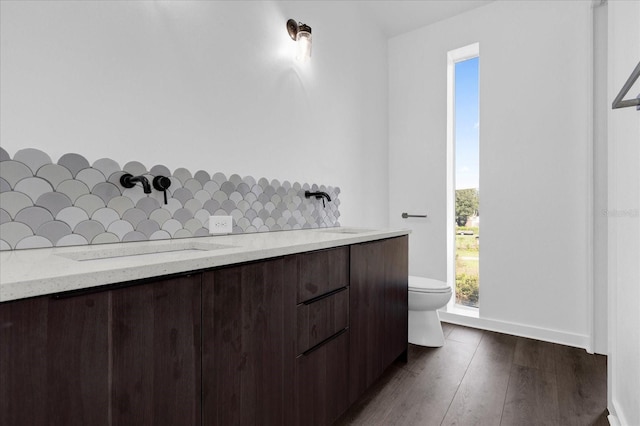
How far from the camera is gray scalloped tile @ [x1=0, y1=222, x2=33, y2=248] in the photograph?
36.2 inches

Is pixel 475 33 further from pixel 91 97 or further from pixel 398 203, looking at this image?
pixel 91 97

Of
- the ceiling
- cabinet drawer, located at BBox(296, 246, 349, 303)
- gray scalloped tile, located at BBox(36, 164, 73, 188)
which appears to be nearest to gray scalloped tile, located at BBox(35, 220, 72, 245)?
gray scalloped tile, located at BBox(36, 164, 73, 188)

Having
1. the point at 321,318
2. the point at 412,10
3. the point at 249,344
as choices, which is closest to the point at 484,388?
the point at 321,318

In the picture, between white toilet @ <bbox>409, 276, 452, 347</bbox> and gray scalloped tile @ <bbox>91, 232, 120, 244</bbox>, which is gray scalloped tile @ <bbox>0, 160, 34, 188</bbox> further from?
white toilet @ <bbox>409, 276, 452, 347</bbox>

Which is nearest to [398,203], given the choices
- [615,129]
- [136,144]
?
[615,129]

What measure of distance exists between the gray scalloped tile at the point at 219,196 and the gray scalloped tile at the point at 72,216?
0.54 meters

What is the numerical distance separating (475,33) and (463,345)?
2.63m

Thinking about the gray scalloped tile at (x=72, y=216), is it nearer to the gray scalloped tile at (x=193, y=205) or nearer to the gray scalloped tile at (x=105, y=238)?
the gray scalloped tile at (x=105, y=238)

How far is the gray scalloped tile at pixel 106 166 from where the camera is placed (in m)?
1.13

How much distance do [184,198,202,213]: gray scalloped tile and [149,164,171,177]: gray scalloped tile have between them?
0.48ft

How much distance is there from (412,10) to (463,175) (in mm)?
1575

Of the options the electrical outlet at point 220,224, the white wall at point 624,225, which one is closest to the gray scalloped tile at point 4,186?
the electrical outlet at point 220,224

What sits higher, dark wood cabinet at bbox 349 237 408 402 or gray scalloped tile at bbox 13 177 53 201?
gray scalloped tile at bbox 13 177 53 201

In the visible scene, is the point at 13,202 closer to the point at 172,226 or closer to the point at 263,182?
the point at 172,226
